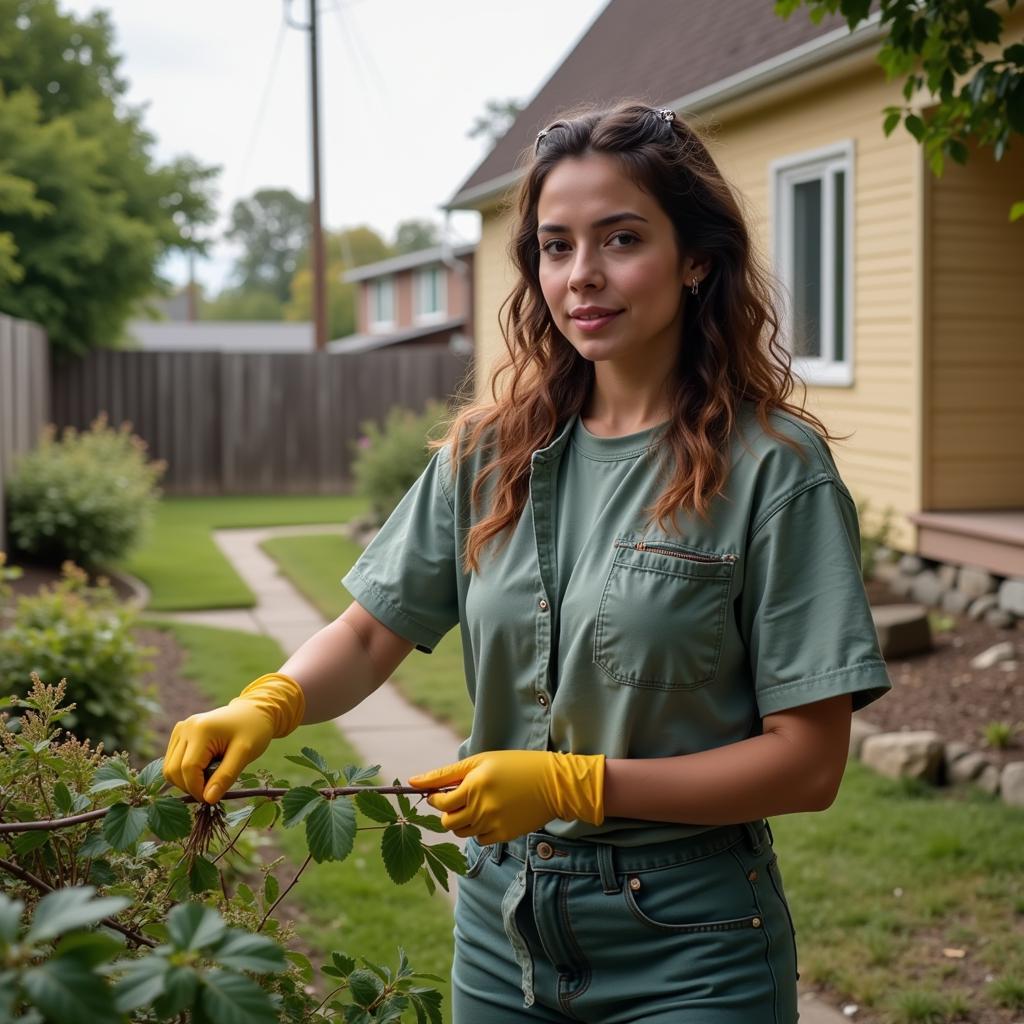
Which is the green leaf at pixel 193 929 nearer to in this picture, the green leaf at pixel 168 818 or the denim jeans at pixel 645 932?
the green leaf at pixel 168 818

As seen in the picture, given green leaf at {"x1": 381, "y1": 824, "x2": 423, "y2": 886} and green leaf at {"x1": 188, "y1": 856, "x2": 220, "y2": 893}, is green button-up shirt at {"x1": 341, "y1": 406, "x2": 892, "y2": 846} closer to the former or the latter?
green leaf at {"x1": 381, "y1": 824, "x2": 423, "y2": 886}

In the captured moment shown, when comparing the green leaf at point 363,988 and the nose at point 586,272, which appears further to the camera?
the nose at point 586,272

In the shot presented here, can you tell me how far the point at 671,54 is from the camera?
11.6 m

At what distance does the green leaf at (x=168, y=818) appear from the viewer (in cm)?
158

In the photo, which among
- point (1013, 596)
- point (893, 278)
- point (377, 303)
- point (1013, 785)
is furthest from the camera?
point (377, 303)

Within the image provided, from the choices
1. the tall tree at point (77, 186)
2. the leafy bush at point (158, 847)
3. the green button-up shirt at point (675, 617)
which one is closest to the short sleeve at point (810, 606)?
the green button-up shirt at point (675, 617)

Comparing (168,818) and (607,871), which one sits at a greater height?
(168,818)

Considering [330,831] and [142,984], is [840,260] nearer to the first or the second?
[330,831]

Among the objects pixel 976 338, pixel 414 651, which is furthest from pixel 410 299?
pixel 976 338

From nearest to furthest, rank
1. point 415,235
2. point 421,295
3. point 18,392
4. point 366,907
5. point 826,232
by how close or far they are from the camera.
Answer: point 366,907, point 826,232, point 18,392, point 421,295, point 415,235

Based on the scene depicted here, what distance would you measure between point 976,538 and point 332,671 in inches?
251

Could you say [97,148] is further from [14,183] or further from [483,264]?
[483,264]

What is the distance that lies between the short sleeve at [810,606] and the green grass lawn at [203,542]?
838 cm

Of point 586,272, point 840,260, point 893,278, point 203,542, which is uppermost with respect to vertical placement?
point 840,260
